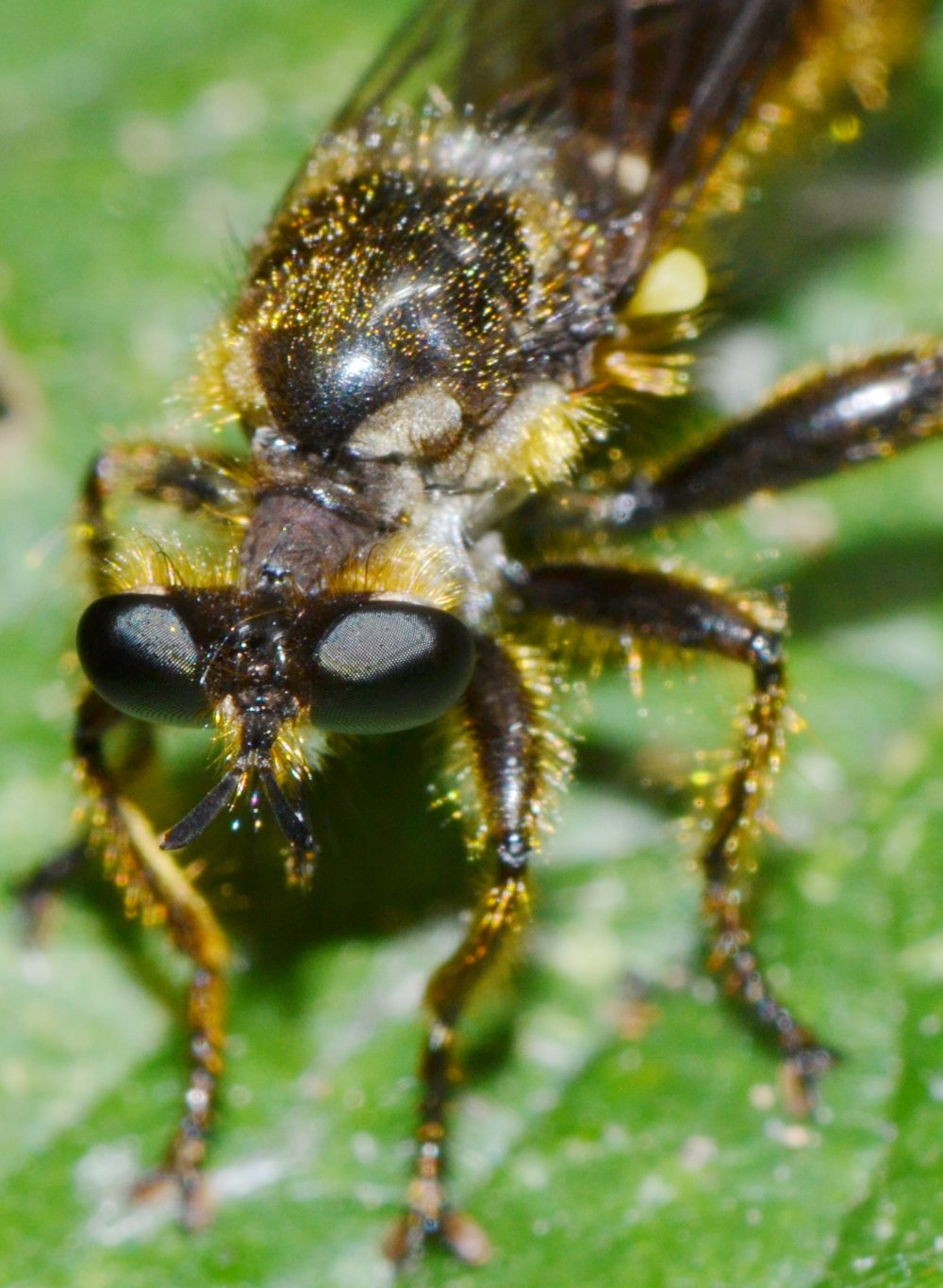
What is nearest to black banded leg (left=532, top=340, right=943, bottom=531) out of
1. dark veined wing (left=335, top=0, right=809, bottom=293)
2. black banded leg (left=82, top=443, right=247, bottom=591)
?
dark veined wing (left=335, top=0, right=809, bottom=293)

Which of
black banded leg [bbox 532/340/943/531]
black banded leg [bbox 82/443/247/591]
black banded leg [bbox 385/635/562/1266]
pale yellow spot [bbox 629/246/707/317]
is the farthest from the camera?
black banded leg [bbox 532/340/943/531]

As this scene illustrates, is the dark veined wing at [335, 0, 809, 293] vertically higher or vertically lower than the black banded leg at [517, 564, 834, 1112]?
higher

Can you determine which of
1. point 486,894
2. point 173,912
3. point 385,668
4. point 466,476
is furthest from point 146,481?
point 486,894

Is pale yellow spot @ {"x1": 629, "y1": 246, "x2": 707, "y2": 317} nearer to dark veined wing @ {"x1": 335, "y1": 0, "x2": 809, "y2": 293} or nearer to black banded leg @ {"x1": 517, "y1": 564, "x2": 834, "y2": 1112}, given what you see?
dark veined wing @ {"x1": 335, "y1": 0, "x2": 809, "y2": 293}

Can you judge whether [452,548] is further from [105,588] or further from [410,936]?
[410,936]

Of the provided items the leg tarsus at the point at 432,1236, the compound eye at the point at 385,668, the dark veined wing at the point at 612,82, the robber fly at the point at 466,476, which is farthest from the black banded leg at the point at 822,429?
the leg tarsus at the point at 432,1236

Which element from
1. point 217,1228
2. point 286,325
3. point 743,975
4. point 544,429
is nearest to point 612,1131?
point 743,975
